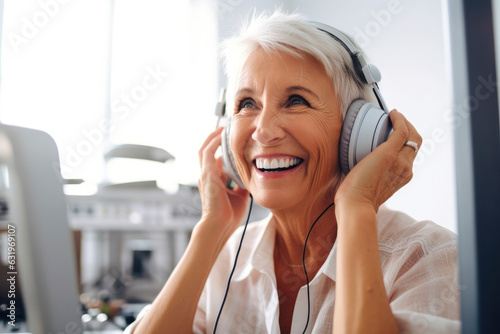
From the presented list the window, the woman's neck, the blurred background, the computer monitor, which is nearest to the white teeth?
the woman's neck

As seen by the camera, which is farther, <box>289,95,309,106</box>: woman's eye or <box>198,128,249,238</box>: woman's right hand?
<box>198,128,249,238</box>: woman's right hand

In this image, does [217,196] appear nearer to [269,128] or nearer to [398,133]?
[269,128]

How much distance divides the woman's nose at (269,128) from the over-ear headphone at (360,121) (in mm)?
130

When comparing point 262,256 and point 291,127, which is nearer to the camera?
point 291,127

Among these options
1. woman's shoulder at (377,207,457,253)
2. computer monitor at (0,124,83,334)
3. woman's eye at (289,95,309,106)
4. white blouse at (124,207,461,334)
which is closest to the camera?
computer monitor at (0,124,83,334)

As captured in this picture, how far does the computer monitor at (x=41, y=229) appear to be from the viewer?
0.35 m

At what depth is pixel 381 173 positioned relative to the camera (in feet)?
2.34

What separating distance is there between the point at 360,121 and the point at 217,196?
41cm

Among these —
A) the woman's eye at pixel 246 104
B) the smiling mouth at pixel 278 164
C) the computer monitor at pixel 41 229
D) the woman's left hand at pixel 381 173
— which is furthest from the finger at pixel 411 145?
the computer monitor at pixel 41 229

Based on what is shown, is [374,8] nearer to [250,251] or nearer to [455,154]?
[250,251]

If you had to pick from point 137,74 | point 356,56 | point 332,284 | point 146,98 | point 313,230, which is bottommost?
point 332,284

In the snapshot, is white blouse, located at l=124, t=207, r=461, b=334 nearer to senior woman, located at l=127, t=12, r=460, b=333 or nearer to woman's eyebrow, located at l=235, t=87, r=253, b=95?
senior woman, located at l=127, t=12, r=460, b=333

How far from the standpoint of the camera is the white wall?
3.53 feet

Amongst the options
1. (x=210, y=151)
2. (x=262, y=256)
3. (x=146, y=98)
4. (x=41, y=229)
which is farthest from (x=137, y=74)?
(x=41, y=229)
